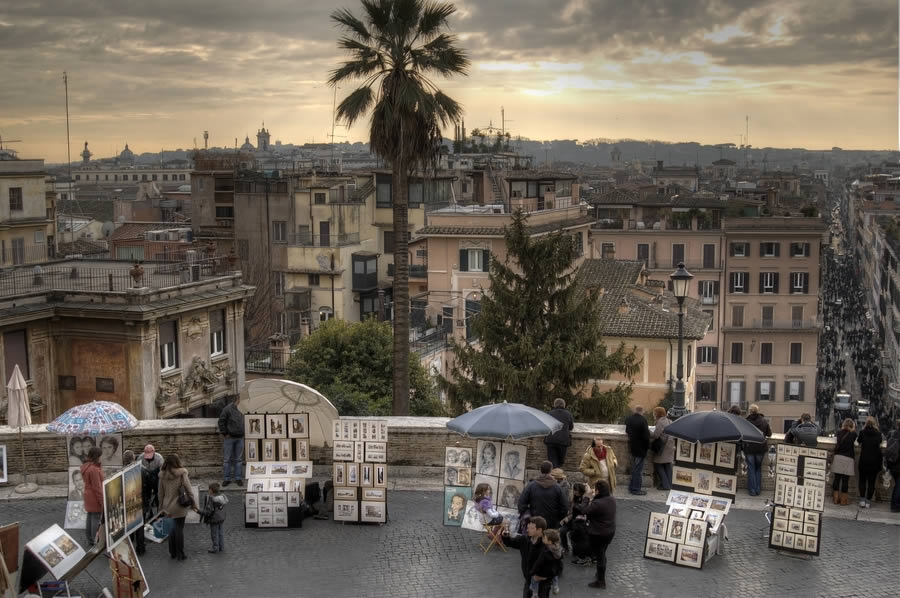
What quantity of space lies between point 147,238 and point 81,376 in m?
34.6

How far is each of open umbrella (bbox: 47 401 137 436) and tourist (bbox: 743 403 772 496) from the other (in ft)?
32.1

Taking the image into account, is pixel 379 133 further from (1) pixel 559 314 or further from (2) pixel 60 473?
(2) pixel 60 473

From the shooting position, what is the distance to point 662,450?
1725 centimetres

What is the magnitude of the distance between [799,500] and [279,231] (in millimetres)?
60360

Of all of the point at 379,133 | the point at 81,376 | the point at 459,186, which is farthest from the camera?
the point at 459,186

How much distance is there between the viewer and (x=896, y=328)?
271 ft

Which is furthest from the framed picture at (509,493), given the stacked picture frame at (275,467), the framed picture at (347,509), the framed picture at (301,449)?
the framed picture at (301,449)

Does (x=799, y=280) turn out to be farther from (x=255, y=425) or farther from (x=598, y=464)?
(x=255, y=425)

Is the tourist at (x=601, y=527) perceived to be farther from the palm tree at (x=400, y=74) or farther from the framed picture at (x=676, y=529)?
the palm tree at (x=400, y=74)

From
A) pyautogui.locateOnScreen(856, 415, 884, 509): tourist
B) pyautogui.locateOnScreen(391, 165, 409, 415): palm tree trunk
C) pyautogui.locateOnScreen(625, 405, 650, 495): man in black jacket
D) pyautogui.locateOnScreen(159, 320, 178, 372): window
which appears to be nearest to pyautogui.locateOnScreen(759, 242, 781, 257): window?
pyautogui.locateOnScreen(159, 320, 178, 372): window

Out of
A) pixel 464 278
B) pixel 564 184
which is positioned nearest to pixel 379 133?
pixel 464 278

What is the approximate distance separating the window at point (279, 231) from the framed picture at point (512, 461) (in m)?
57.9

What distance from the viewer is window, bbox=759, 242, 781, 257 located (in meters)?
76.8

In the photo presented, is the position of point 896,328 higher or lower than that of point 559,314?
lower
